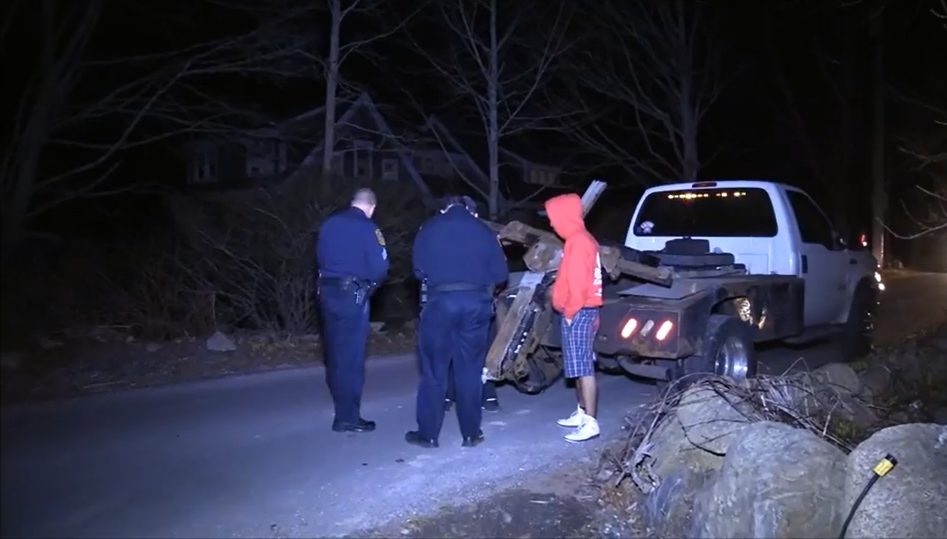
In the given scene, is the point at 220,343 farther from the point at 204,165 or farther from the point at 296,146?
the point at 204,165

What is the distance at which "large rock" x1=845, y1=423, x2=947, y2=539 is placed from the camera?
5020 mm

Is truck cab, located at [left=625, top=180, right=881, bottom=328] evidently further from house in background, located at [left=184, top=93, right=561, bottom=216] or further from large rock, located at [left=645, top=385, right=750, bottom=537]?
large rock, located at [left=645, top=385, right=750, bottom=537]

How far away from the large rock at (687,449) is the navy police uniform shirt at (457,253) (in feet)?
5.72

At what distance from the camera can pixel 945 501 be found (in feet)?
16.6

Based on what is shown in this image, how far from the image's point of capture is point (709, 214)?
1122cm

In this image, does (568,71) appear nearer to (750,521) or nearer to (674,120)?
(674,120)

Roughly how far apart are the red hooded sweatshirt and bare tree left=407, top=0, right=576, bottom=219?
9.73m

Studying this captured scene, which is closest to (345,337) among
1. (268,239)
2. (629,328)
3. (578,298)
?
Answer: (578,298)

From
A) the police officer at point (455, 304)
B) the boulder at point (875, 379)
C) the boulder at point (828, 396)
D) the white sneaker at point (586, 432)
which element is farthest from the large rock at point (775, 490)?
the boulder at point (875, 379)

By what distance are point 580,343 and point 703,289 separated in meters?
1.49

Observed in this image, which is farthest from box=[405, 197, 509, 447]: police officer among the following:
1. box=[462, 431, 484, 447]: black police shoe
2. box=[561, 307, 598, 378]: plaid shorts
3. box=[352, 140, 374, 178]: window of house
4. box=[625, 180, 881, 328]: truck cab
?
box=[352, 140, 374, 178]: window of house

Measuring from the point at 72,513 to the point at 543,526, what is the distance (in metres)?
2.78

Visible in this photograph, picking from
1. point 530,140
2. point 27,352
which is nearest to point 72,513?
point 27,352

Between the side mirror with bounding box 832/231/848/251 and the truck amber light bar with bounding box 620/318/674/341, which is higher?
the side mirror with bounding box 832/231/848/251
